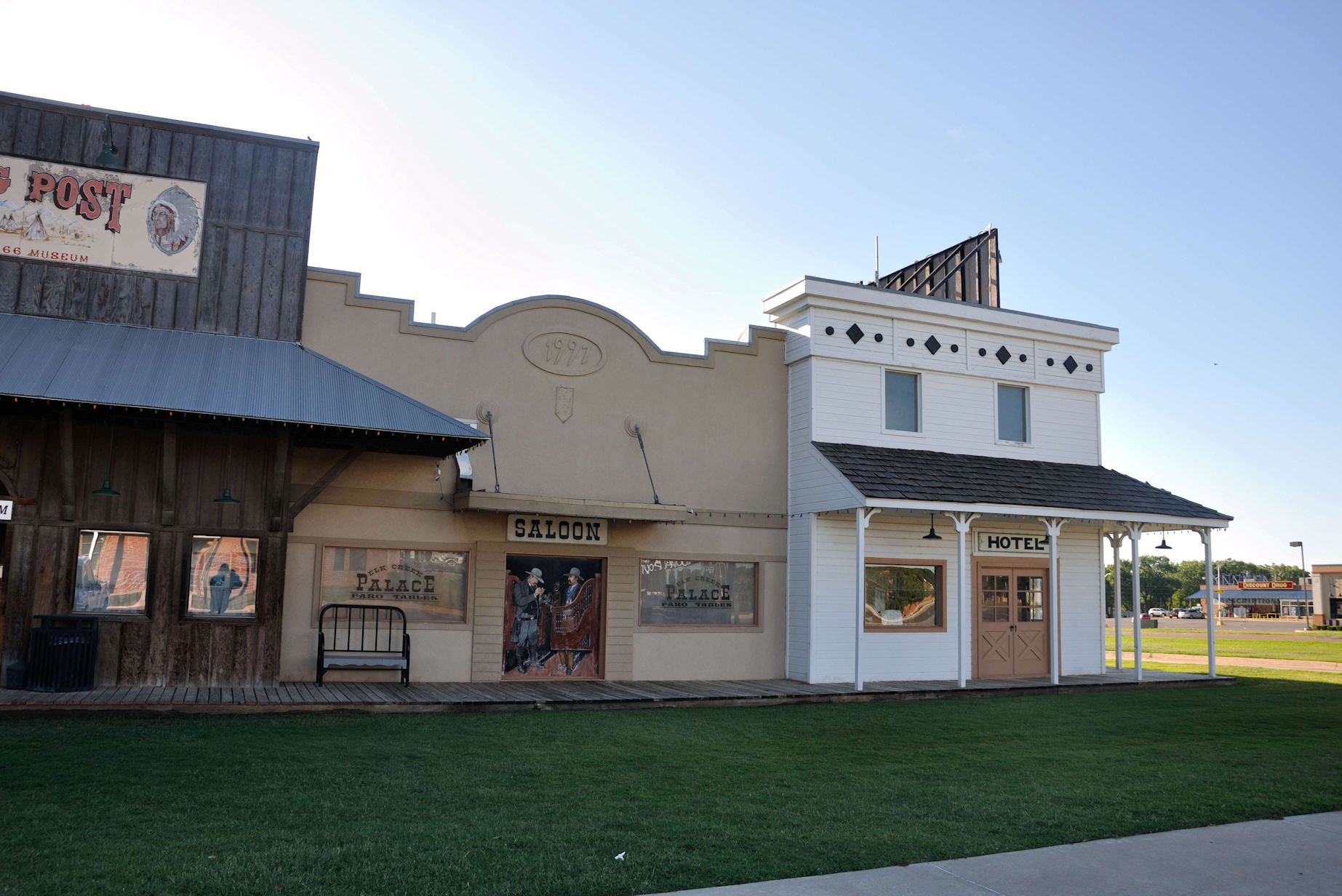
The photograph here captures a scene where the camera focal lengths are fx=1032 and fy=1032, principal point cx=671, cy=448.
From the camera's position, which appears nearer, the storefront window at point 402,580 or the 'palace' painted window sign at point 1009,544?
the storefront window at point 402,580

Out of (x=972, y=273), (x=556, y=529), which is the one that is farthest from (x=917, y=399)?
(x=556, y=529)

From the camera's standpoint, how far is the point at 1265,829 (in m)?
7.01

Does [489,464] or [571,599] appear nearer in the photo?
[489,464]

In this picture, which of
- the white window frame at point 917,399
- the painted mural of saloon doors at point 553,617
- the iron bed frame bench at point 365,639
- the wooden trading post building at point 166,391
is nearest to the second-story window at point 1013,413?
the white window frame at point 917,399

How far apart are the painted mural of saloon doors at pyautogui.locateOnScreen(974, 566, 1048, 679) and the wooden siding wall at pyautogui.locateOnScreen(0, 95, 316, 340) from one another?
11.7 metres

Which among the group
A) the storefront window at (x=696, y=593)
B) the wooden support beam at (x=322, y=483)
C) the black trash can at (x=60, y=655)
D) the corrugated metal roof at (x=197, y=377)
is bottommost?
the black trash can at (x=60, y=655)

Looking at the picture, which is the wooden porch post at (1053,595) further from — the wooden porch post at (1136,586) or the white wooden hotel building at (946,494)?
the wooden porch post at (1136,586)

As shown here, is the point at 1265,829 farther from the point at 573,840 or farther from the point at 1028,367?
the point at 1028,367

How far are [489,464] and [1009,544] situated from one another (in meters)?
8.94

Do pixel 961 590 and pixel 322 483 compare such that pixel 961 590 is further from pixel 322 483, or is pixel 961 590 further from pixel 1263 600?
pixel 1263 600

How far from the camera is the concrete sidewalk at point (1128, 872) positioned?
5551 mm

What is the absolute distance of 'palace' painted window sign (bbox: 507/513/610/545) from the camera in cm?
1478

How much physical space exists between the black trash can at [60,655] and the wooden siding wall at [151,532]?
458 mm

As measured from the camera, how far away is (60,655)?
11.7 m
